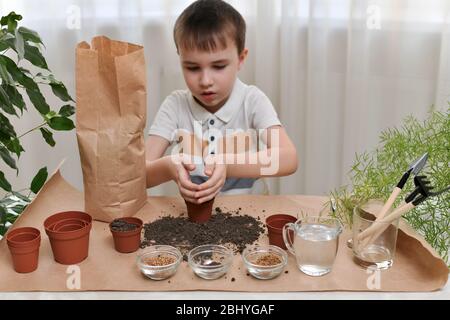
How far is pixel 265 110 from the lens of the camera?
1.61m

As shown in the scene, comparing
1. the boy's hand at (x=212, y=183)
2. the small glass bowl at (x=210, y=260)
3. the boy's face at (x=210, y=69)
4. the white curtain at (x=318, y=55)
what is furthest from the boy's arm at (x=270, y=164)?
the white curtain at (x=318, y=55)

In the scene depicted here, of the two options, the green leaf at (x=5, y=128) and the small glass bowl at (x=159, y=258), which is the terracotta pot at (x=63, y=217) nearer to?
the small glass bowl at (x=159, y=258)

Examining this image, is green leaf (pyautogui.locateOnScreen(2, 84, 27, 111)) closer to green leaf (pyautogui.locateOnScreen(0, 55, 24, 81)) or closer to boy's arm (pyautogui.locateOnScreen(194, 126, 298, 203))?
green leaf (pyautogui.locateOnScreen(0, 55, 24, 81))

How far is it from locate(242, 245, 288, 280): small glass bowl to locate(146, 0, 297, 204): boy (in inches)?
11.0

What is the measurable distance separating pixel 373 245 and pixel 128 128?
595 millimetres

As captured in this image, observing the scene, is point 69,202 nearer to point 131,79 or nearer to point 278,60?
point 131,79

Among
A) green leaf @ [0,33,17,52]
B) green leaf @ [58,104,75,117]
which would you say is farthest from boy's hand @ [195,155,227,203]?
green leaf @ [0,33,17,52]

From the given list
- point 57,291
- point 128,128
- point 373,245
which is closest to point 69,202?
point 128,128

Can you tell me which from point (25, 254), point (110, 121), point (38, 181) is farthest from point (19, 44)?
point (25, 254)

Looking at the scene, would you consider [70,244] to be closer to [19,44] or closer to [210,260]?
[210,260]

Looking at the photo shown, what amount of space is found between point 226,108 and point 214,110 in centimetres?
4

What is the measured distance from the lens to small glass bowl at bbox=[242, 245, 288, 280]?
0.94 metres

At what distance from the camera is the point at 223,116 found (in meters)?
1.63

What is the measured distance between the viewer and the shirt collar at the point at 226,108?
1.63 meters
